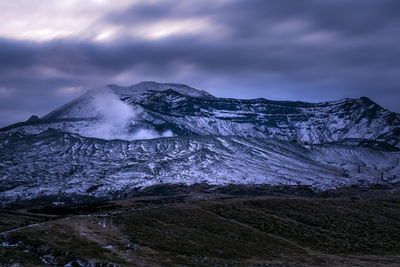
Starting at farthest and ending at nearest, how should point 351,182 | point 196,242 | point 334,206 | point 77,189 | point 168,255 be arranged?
point 351,182 < point 77,189 < point 334,206 < point 196,242 < point 168,255

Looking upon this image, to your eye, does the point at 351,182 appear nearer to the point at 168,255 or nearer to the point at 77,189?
the point at 77,189

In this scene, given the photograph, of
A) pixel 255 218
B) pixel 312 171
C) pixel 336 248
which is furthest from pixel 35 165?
pixel 336 248

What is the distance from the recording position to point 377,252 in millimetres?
63875

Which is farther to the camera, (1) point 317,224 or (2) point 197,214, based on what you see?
(1) point 317,224

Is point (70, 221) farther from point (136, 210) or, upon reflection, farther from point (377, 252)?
point (377, 252)

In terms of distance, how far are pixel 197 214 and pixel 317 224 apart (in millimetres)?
22819

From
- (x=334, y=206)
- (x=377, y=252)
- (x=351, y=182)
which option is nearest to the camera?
(x=377, y=252)

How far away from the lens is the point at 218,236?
61156 mm

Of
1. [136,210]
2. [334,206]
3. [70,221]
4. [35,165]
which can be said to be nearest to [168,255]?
[70,221]

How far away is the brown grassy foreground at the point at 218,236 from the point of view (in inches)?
1690

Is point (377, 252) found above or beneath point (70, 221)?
beneath

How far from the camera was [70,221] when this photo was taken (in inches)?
2265

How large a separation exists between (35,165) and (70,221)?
465ft

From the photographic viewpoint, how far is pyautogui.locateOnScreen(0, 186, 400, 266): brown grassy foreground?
42.9 m
